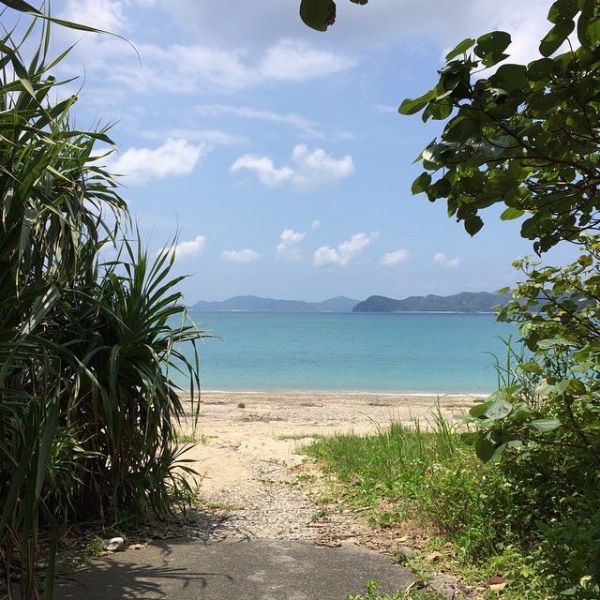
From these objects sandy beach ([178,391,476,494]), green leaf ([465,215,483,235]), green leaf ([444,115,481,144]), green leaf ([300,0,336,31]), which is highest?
green leaf ([300,0,336,31])

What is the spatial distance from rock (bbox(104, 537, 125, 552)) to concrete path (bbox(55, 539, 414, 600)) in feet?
0.23

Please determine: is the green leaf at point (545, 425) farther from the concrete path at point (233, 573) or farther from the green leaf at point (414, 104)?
the concrete path at point (233, 573)

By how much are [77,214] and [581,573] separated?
124 inches

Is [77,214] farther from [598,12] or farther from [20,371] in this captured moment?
[598,12]

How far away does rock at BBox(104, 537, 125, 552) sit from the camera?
4.52 m

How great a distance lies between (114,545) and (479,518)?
2430mm

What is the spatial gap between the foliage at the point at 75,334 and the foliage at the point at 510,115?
195cm

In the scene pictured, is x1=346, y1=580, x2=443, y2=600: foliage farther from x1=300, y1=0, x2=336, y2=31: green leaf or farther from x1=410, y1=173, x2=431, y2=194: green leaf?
x1=300, y1=0, x2=336, y2=31: green leaf

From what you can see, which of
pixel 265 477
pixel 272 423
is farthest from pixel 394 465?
pixel 272 423

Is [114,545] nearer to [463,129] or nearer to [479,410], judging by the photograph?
[479,410]

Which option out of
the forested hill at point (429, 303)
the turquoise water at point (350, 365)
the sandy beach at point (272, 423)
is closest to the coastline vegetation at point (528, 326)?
the sandy beach at point (272, 423)

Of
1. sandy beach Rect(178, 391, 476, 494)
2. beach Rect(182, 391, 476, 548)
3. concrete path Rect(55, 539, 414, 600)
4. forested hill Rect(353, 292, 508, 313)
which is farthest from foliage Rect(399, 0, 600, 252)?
forested hill Rect(353, 292, 508, 313)

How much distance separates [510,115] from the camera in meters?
1.63

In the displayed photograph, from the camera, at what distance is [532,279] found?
4129mm
